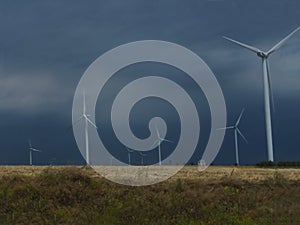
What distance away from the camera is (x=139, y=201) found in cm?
2566

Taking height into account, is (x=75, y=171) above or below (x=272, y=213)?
above

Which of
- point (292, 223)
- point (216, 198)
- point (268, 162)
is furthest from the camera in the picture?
point (268, 162)

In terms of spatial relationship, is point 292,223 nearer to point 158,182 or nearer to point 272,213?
point 272,213

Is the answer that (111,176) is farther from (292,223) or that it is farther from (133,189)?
(292,223)

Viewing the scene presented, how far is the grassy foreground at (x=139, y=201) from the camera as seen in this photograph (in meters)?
23.7

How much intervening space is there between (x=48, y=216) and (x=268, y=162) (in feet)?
112

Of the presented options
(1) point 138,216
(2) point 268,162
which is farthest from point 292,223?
(2) point 268,162

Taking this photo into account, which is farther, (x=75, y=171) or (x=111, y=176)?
(x=111, y=176)

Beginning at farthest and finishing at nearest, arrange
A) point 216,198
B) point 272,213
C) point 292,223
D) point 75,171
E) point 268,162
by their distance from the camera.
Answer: point 268,162, point 75,171, point 216,198, point 272,213, point 292,223

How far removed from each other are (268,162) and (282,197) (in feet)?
90.5

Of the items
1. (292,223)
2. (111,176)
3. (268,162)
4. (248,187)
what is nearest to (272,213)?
(292,223)

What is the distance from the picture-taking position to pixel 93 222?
23.2 m

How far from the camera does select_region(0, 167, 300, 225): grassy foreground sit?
2373 cm

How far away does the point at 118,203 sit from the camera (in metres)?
25.3
